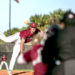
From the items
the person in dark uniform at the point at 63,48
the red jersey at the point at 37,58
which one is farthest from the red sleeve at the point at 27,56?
the person in dark uniform at the point at 63,48

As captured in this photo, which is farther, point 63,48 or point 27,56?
point 27,56

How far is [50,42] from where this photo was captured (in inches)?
146

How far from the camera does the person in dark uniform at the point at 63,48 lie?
11.9 feet

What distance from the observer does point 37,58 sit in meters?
3.90

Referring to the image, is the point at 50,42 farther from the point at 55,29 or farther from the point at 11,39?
the point at 11,39

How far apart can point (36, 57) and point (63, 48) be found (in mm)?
395

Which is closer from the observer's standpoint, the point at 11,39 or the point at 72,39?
the point at 72,39

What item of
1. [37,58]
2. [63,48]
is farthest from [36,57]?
[63,48]

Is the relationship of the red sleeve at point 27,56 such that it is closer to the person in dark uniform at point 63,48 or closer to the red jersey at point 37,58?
the red jersey at point 37,58

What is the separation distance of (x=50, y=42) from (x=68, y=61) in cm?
30

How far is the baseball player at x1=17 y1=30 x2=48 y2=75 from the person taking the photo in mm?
3865

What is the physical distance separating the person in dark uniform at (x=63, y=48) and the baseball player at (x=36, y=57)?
0.39ft

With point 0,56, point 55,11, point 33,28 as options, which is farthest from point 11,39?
point 55,11

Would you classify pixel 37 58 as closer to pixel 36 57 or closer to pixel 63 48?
pixel 36 57
